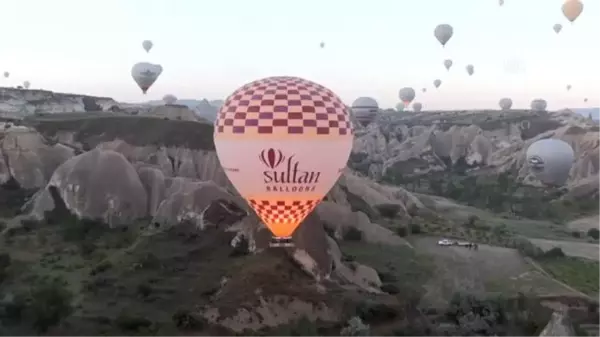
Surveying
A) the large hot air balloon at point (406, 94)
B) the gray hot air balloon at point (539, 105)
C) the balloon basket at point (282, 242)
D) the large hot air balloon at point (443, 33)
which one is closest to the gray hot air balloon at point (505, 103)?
the gray hot air balloon at point (539, 105)

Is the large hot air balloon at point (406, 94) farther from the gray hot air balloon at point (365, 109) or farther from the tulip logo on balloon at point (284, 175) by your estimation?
the tulip logo on balloon at point (284, 175)

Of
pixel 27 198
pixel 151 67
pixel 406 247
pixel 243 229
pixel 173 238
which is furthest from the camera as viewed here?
pixel 151 67

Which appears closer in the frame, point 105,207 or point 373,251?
point 373,251

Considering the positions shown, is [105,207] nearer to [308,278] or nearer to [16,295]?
[16,295]

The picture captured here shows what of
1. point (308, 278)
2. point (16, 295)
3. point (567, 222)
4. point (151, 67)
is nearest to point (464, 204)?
point (567, 222)

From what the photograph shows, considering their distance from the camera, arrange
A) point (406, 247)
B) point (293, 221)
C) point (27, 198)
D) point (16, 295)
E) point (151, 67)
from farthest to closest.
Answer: point (151, 67)
point (27, 198)
point (406, 247)
point (16, 295)
point (293, 221)

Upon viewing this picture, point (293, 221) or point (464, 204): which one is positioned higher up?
point (293, 221)

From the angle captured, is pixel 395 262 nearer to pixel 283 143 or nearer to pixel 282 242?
pixel 282 242

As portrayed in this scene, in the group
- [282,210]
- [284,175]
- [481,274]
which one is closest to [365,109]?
[481,274]
